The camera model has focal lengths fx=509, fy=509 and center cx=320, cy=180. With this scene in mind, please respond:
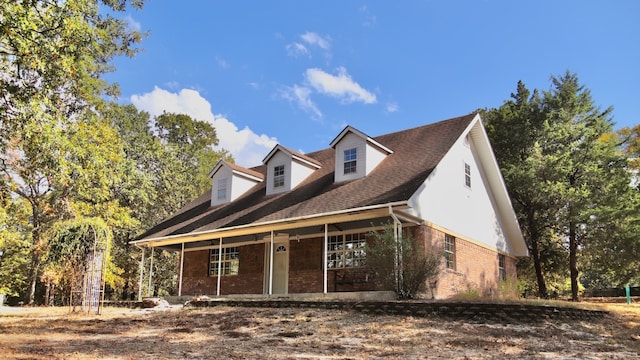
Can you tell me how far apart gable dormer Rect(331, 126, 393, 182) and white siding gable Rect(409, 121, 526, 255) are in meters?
2.53

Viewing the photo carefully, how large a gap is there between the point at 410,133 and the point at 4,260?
29.0 meters

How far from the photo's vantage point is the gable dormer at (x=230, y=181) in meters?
22.7

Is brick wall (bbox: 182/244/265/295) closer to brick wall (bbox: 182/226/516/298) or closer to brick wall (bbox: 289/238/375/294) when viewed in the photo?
brick wall (bbox: 182/226/516/298)

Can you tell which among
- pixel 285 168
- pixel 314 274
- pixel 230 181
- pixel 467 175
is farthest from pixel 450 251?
pixel 230 181

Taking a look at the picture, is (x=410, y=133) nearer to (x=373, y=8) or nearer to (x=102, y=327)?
(x=373, y=8)

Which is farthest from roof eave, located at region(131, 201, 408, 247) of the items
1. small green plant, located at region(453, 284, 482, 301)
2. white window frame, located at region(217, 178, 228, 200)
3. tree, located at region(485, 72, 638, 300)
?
tree, located at region(485, 72, 638, 300)

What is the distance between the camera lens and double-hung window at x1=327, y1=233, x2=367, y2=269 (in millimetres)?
17562

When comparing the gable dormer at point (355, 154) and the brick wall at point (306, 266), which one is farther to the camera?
the brick wall at point (306, 266)

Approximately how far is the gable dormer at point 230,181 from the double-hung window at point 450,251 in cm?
934

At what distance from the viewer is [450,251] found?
1777 centimetres

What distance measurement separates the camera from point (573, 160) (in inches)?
934

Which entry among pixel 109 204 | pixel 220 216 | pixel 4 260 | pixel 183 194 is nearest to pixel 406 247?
pixel 220 216

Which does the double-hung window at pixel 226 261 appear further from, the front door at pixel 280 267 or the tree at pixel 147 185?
the tree at pixel 147 185

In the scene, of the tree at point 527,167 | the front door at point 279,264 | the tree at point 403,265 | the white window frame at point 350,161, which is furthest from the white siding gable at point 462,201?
the front door at point 279,264
